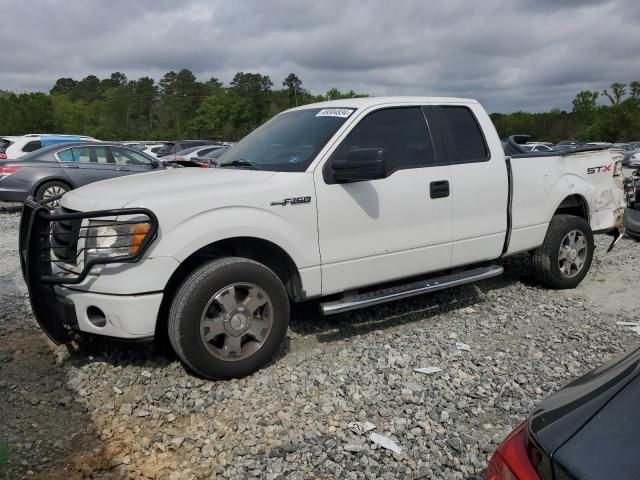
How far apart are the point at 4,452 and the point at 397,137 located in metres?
3.40

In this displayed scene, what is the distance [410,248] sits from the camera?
14.4 feet

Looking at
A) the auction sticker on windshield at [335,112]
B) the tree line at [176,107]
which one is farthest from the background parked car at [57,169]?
the tree line at [176,107]

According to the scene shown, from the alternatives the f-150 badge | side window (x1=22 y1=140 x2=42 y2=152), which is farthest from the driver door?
side window (x1=22 y1=140 x2=42 y2=152)

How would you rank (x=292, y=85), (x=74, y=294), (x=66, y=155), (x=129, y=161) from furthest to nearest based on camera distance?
(x=292, y=85), (x=129, y=161), (x=66, y=155), (x=74, y=294)

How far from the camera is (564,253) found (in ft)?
18.4

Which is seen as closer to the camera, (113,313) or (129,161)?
(113,313)

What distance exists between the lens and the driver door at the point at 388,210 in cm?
400

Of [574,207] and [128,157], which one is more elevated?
[128,157]

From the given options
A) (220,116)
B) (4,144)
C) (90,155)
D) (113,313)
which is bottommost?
(113,313)

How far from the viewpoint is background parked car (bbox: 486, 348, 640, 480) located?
1.35 metres

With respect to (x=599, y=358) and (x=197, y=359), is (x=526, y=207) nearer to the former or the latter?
(x=599, y=358)

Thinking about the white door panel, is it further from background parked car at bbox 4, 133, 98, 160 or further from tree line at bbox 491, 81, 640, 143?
tree line at bbox 491, 81, 640, 143

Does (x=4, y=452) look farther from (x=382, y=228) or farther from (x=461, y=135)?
(x=461, y=135)

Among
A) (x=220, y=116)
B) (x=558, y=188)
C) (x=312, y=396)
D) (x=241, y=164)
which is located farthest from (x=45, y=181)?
(x=220, y=116)
